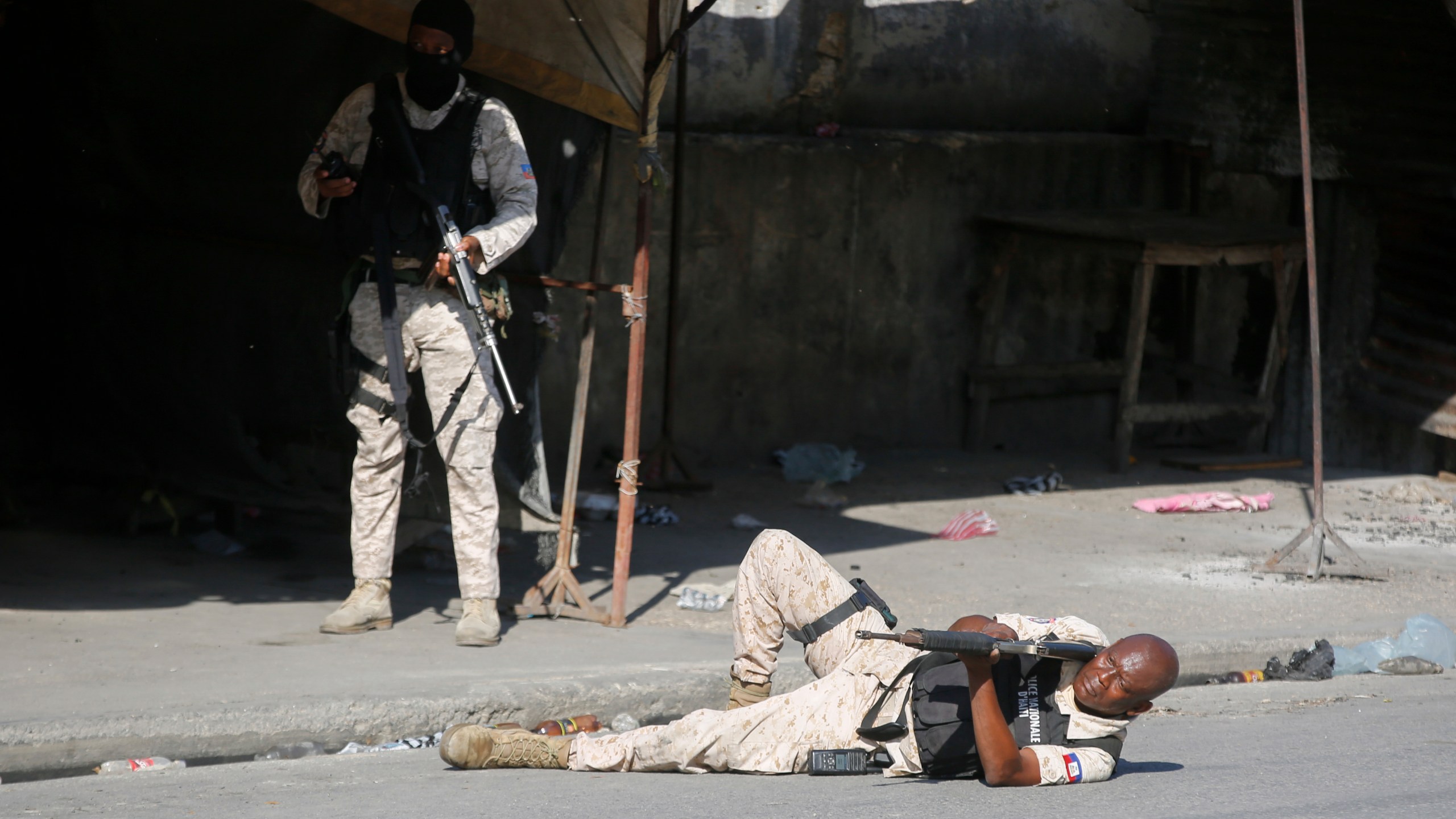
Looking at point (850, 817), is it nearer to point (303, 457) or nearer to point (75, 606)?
point (75, 606)

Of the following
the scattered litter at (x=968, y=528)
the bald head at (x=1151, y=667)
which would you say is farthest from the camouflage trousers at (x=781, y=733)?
the scattered litter at (x=968, y=528)

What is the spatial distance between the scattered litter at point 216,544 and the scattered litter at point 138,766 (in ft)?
7.60

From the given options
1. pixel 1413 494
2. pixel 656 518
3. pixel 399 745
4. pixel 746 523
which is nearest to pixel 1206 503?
pixel 1413 494

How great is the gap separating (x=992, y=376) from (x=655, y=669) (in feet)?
19.6

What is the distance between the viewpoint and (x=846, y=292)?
984cm

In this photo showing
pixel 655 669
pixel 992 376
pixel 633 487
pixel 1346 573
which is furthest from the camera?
pixel 992 376

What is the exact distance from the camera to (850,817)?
3.33 m

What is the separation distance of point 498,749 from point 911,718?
112 cm

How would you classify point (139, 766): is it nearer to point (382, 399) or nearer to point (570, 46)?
point (382, 399)

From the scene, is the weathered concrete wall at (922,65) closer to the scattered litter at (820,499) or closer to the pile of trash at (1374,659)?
the scattered litter at (820,499)

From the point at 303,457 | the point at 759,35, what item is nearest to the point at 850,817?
the point at 303,457

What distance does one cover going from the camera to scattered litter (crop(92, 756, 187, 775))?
3.91 metres

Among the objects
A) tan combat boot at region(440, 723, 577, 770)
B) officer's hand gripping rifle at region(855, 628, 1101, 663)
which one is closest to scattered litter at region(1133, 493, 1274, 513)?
officer's hand gripping rifle at region(855, 628, 1101, 663)

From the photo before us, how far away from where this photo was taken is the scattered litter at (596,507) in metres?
7.81
